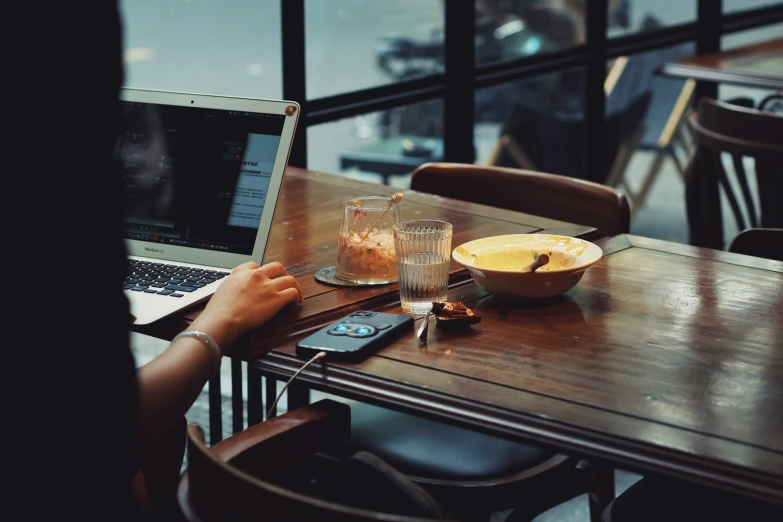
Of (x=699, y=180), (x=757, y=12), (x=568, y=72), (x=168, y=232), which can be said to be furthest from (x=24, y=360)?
(x=757, y=12)

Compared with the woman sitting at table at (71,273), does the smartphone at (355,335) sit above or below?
below

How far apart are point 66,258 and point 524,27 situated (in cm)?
349

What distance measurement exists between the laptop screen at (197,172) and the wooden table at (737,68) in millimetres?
2589

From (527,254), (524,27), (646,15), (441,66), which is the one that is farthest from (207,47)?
(646,15)

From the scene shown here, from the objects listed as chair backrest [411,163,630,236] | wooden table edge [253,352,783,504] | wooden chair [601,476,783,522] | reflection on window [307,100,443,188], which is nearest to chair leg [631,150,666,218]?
reflection on window [307,100,443,188]

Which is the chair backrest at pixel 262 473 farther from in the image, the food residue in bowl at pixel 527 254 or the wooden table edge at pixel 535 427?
the food residue in bowl at pixel 527 254

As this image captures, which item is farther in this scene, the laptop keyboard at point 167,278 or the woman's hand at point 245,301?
the laptop keyboard at point 167,278

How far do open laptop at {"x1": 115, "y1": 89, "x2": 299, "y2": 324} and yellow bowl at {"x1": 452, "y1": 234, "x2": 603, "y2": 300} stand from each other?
0.34m

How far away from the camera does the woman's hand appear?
4.25 ft

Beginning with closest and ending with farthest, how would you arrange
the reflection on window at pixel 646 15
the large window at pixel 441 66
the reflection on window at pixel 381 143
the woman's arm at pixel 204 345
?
the woman's arm at pixel 204 345, the large window at pixel 441 66, the reflection on window at pixel 381 143, the reflection on window at pixel 646 15

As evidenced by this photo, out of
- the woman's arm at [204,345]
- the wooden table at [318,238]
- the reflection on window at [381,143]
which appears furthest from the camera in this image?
the reflection on window at [381,143]

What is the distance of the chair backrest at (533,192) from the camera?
2113 mm

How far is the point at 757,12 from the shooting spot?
5.40 meters

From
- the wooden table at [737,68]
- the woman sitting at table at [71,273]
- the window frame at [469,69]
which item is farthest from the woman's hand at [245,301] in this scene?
the wooden table at [737,68]
